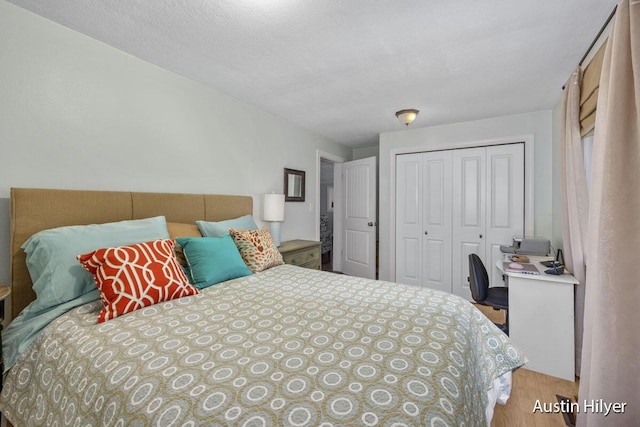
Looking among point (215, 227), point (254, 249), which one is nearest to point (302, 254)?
point (254, 249)

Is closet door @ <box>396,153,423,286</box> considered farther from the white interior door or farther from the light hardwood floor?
the light hardwood floor

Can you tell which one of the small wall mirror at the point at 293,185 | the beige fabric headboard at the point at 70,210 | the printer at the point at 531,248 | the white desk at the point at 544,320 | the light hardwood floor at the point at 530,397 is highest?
the small wall mirror at the point at 293,185

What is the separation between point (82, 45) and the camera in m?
1.80

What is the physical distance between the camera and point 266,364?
3.00 ft

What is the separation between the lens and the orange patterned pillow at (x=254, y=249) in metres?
2.14

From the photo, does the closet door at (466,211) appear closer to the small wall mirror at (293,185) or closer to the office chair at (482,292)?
the office chair at (482,292)

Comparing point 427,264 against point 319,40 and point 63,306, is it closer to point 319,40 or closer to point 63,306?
point 319,40

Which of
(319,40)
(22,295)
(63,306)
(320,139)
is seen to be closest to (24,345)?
(63,306)

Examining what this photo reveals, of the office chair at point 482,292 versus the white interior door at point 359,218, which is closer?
the office chair at point 482,292

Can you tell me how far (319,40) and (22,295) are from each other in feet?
7.55

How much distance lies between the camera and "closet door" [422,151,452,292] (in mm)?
3811

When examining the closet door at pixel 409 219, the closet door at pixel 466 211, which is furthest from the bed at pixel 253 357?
the closet door at pixel 409 219

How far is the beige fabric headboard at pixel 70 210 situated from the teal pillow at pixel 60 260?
0.30 ft

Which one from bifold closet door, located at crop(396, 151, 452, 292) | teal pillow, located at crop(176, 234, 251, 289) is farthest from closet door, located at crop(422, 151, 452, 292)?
teal pillow, located at crop(176, 234, 251, 289)
